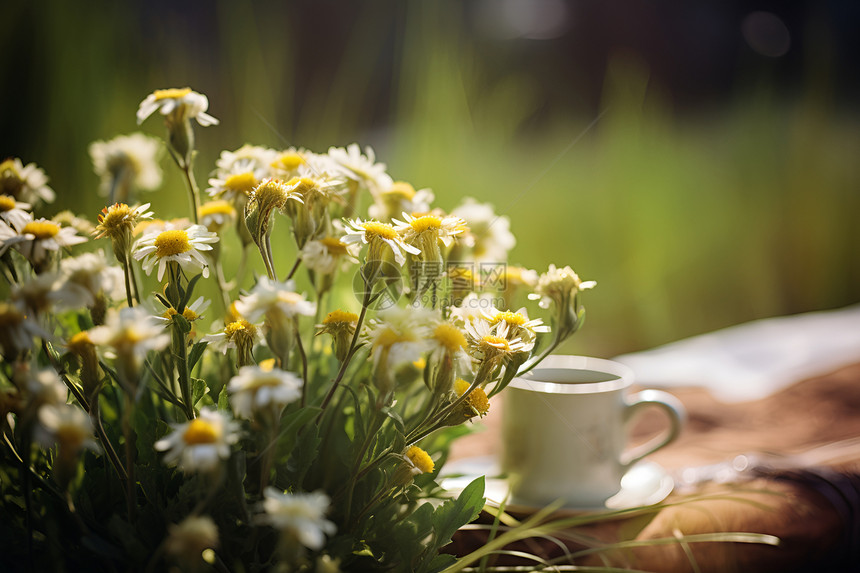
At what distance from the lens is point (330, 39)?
2447 millimetres

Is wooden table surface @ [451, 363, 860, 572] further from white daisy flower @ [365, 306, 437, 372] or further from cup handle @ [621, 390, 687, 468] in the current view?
white daisy flower @ [365, 306, 437, 372]

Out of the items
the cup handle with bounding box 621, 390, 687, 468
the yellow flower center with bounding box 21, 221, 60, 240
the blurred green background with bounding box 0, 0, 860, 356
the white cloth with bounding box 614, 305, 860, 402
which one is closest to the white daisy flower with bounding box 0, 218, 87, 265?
the yellow flower center with bounding box 21, 221, 60, 240

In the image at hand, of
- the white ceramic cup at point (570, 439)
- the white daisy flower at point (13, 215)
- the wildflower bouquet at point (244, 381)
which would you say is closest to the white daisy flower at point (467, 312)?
the wildflower bouquet at point (244, 381)

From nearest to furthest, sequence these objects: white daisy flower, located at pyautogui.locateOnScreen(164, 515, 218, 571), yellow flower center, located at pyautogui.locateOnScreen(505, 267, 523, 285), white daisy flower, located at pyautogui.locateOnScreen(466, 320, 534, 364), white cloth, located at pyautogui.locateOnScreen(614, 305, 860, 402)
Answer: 1. white daisy flower, located at pyautogui.locateOnScreen(164, 515, 218, 571)
2. white daisy flower, located at pyautogui.locateOnScreen(466, 320, 534, 364)
3. yellow flower center, located at pyautogui.locateOnScreen(505, 267, 523, 285)
4. white cloth, located at pyautogui.locateOnScreen(614, 305, 860, 402)

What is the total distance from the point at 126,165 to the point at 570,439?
14.4 inches

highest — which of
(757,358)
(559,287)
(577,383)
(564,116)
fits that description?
(564,116)

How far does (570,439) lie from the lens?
0.45 metres

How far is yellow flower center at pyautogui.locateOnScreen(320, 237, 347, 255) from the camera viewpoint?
0.35 m

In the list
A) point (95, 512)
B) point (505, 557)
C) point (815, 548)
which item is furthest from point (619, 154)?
point (95, 512)

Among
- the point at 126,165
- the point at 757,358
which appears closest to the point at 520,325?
the point at 126,165

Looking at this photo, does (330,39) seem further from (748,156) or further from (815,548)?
(815,548)

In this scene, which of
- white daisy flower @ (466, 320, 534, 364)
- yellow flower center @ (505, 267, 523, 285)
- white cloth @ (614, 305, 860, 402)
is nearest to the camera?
white daisy flower @ (466, 320, 534, 364)

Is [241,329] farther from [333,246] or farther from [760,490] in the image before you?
[760,490]

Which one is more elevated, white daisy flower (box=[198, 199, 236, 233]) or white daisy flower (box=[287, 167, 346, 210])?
white daisy flower (box=[287, 167, 346, 210])
